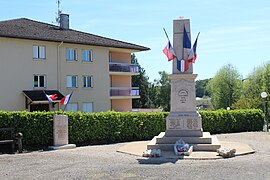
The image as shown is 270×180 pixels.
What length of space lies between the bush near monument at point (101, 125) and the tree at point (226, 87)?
38833mm

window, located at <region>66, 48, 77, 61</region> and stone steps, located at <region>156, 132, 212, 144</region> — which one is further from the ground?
window, located at <region>66, 48, 77, 61</region>

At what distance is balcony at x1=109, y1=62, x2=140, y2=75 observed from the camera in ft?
130

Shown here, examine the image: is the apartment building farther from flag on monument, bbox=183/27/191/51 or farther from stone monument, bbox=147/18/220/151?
flag on monument, bbox=183/27/191/51

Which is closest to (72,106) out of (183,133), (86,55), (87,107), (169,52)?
(87,107)

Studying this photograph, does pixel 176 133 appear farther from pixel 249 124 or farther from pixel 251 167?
pixel 249 124

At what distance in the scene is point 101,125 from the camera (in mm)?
19906

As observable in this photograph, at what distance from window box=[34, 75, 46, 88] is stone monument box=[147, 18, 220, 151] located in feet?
62.6

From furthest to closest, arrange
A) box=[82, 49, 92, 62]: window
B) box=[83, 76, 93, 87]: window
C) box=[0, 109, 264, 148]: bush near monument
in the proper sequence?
box=[83, 76, 93, 87]: window, box=[82, 49, 92, 62]: window, box=[0, 109, 264, 148]: bush near monument

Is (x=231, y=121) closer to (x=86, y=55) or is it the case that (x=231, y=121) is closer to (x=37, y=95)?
(x=37, y=95)

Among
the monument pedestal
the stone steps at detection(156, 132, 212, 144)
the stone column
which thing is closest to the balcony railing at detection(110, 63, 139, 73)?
the stone column

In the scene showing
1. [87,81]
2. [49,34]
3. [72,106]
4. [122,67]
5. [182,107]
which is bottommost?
[72,106]

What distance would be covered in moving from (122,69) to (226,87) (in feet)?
99.9

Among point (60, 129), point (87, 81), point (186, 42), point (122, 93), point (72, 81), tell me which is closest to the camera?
point (186, 42)

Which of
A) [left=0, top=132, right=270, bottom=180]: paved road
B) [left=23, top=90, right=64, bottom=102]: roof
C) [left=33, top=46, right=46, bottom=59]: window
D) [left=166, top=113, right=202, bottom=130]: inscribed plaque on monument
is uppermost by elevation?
[left=33, top=46, right=46, bottom=59]: window
